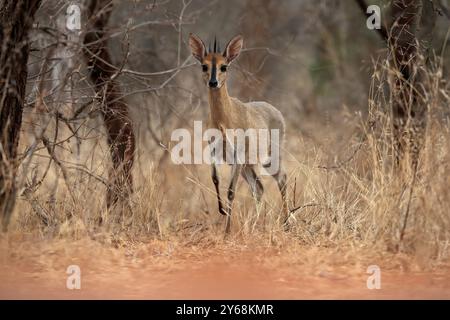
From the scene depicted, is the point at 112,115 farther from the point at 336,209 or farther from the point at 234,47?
the point at 336,209

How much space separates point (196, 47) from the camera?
25.8ft

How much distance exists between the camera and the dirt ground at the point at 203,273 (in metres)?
5.56

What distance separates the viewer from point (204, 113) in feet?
41.1

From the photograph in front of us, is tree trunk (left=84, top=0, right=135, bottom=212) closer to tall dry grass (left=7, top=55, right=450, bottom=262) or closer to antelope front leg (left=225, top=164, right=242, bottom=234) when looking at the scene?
tall dry grass (left=7, top=55, right=450, bottom=262)

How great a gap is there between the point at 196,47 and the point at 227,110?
0.70 m

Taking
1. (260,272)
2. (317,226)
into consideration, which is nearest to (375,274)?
(260,272)

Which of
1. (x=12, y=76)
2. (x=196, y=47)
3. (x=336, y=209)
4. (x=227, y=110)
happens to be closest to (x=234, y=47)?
(x=196, y=47)

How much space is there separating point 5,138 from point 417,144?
3.41m

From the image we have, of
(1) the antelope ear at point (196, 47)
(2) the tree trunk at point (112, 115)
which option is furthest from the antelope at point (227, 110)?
(2) the tree trunk at point (112, 115)

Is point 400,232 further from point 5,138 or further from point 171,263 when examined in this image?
point 5,138

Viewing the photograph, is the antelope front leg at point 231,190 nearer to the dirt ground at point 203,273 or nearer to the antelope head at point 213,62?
the dirt ground at point 203,273

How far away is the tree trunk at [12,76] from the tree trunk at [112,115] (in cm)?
80

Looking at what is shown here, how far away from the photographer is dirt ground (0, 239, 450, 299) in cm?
556

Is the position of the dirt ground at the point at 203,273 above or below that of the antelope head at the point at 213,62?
below
